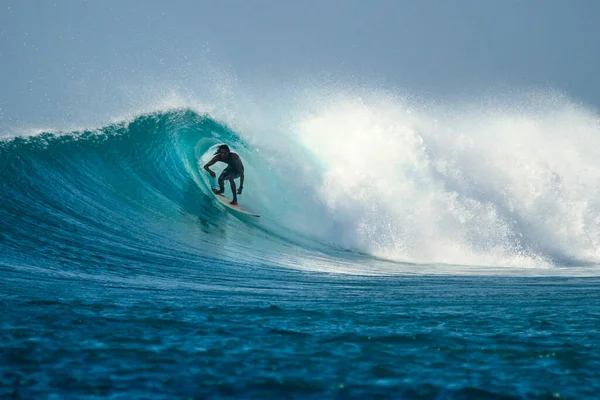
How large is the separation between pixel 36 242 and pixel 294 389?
5529mm

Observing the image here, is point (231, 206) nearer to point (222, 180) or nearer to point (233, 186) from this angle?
point (233, 186)

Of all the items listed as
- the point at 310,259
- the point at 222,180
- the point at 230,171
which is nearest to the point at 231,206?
the point at 222,180

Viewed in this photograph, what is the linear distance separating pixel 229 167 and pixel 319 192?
3.11 metres

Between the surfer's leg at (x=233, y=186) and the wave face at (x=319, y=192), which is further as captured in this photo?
the surfer's leg at (x=233, y=186)

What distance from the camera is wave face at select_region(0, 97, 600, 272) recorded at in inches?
396

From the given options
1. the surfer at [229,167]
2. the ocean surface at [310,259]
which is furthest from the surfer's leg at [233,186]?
the ocean surface at [310,259]

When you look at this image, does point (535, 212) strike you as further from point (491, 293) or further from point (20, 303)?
point (20, 303)

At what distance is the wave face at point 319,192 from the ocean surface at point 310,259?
0.19ft

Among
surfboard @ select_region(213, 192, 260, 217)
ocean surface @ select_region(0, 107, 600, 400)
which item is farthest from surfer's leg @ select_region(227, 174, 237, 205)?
ocean surface @ select_region(0, 107, 600, 400)

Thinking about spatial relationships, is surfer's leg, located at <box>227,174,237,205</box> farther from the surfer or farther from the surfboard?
the surfboard

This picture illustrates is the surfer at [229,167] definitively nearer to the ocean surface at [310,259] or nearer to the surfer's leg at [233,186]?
the surfer's leg at [233,186]

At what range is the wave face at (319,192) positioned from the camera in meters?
10.1

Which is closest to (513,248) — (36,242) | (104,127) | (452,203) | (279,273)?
(452,203)

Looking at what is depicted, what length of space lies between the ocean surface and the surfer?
0.42 m
